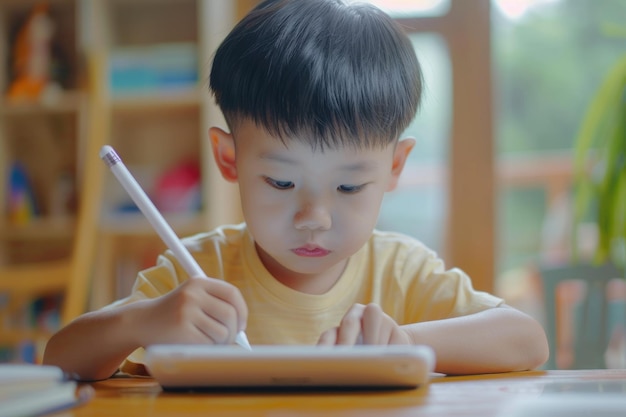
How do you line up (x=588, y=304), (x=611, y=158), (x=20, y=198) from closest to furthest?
(x=588, y=304) < (x=611, y=158) < (x=20, y=198)

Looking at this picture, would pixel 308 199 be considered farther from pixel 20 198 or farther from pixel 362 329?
pixel 20 198

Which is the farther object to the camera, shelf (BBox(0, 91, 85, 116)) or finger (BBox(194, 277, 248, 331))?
shelf (BBox(0, 91, 85, 116))

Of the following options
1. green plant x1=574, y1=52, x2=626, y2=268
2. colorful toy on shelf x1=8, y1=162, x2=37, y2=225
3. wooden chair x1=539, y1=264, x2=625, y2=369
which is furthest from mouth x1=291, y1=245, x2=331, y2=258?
colorful toy on shelf x1=8, y1=162, x2=37, y2=225

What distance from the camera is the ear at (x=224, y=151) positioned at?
40.2 inches

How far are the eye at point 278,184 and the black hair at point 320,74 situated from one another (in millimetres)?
49

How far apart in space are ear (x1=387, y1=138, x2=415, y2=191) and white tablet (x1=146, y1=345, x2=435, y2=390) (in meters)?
0.38

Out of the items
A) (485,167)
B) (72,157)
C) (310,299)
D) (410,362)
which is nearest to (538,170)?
(485,167)

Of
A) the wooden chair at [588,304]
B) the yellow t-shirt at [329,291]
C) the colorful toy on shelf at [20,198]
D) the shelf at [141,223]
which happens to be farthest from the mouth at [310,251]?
the colorful toy on shelf at [20,198]

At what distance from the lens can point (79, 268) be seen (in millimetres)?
3066

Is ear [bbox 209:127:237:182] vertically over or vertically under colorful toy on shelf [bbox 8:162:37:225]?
over

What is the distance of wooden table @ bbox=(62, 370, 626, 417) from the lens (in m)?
0.62

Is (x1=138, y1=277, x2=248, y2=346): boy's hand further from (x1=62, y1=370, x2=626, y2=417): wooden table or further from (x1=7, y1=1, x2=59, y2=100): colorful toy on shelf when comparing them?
(x1=7, y1=1, x2=59, y2=100): colorful toy on shelf

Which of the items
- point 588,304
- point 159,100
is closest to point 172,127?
point 159,100

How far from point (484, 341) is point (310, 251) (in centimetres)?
22
